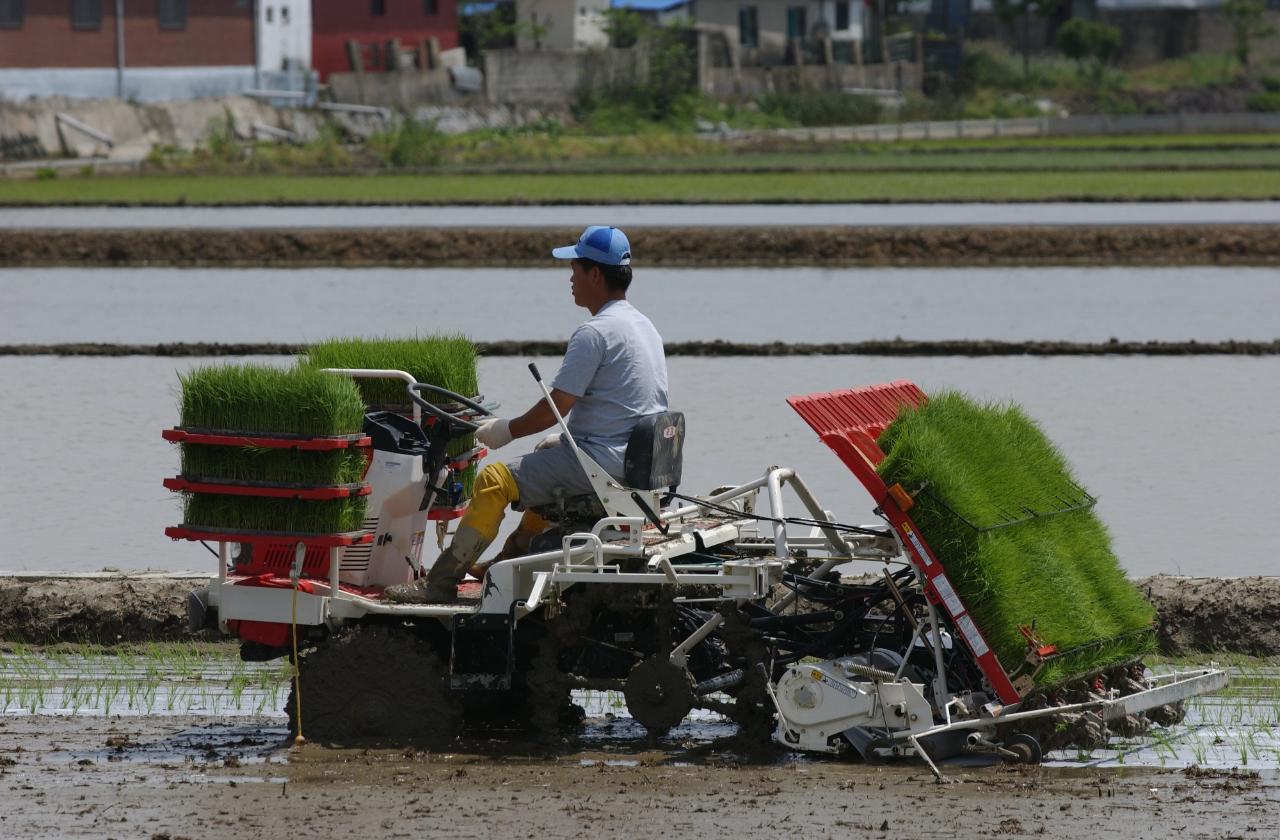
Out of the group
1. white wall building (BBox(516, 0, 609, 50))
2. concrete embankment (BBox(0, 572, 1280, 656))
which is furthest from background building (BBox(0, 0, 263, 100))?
concrete embankment (BBox(0, 572, 1280, 656))

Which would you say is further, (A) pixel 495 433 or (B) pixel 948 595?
(A) pixel 495 433

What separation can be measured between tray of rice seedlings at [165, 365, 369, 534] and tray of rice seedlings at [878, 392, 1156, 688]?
1.78 meters

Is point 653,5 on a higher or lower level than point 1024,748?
higher

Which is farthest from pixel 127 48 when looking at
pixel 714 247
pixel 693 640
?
pixel 693 640

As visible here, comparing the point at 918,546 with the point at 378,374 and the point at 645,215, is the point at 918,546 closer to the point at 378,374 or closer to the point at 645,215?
the point at 378,374

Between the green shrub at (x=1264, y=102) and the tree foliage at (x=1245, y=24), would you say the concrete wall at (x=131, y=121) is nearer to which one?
the green shrub at (x=1264, y=102)

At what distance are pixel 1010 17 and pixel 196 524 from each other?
3161 inches

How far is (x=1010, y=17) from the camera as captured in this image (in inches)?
3265

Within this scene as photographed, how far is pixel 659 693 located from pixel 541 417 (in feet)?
3.26

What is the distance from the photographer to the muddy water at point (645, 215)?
95.1 ft

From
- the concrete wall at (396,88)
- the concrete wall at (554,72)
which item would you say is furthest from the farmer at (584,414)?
the concrete wall at (554,72)

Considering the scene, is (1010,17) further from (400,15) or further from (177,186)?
(177,186)

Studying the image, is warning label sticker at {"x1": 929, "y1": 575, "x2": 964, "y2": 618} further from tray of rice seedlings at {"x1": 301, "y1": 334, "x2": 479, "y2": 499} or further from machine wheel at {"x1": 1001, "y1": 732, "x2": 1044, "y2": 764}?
tray of rice seedlings at {"x1": 301, "y1": 334, "x2": 479, "y2": 499}

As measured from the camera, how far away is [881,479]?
6.18 meters
